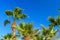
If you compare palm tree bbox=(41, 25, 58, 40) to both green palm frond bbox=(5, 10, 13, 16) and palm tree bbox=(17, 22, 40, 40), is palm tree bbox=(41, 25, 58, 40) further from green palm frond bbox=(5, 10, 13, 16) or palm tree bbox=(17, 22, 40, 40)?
green palm frond bbox=(5, 10, 13, 16)

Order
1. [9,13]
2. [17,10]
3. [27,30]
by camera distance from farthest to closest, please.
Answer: [17,10]
[9,13]
[27,30]

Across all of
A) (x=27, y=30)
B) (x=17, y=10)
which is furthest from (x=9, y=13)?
(x=27, y=30)

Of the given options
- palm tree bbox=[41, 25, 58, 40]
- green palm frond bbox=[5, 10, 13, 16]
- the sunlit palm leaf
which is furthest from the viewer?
the sunlit palm leaf

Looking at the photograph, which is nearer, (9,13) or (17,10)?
(9,13)

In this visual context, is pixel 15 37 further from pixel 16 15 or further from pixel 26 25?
pixel 16 15

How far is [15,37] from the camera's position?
39.4 m

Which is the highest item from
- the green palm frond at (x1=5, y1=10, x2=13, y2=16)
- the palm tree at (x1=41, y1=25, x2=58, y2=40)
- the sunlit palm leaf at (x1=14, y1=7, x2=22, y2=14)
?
the sunlit palm leaf at (x1=14, y1=7, x2=22, y2=14)

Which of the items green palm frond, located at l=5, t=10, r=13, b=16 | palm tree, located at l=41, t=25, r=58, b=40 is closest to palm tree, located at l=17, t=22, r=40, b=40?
palm tree, located at l=41, t=25, r=58, b=40

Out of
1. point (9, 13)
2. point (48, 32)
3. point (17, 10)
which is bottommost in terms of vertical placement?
point (48, 32)

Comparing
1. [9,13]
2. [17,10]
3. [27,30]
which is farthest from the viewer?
[17,10]

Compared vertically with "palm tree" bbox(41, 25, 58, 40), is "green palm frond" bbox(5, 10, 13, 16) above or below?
above

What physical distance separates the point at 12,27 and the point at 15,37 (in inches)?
182

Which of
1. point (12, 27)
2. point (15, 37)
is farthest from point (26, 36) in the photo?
point (12, 27)

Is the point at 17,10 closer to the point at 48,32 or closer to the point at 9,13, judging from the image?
the point at 9,13
